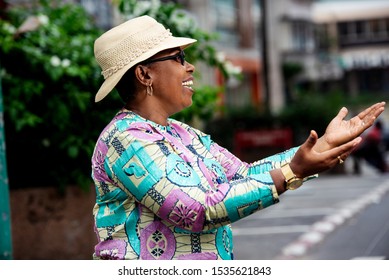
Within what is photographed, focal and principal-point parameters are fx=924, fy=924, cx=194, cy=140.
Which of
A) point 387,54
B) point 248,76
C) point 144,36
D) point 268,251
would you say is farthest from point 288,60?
point 144,36

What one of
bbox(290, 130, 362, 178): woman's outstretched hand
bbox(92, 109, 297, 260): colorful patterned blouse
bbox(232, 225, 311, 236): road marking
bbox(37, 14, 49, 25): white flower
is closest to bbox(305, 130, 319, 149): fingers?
bbox(290, 130, 362, 178): woman's outstretched hand

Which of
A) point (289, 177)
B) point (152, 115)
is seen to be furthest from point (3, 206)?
point (289, 177)

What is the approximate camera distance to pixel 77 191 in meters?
7.06

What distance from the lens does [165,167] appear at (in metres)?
2.43

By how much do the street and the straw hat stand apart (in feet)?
13.1

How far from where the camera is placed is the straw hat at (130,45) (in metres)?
2.59

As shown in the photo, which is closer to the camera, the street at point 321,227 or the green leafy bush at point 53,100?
the green leafy bush at point 53,100

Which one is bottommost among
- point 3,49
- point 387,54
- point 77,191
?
point 387,54

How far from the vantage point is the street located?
27.7 feet

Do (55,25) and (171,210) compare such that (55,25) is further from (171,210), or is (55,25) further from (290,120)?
(290,120)

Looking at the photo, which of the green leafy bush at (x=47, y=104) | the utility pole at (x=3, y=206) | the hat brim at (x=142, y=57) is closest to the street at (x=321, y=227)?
the green leafy bush at (x=47, y=104)

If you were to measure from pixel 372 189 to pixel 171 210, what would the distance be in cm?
1358

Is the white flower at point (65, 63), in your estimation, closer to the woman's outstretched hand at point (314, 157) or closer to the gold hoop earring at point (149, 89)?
the gold hoop earring at point (149, 89)

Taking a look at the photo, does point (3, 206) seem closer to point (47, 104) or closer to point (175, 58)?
point (47, 104)
